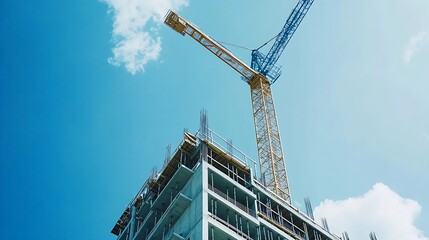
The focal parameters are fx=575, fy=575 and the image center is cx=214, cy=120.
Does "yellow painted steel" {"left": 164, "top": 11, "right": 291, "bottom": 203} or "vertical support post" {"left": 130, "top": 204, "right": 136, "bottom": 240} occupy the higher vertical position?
"yellow painted steel" {"left": 164, "top": 11, "right": 291, "bottom": 203}

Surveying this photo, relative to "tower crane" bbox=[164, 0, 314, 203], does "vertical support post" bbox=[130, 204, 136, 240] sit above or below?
below

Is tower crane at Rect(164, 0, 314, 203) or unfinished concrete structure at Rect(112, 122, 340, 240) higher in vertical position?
tower crane at Rect(164, 0, 314, 203)

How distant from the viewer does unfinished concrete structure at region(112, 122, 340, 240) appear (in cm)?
4622

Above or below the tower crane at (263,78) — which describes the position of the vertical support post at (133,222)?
below

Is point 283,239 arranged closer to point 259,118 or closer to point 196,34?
point 259,118

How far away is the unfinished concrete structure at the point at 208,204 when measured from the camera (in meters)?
46.2

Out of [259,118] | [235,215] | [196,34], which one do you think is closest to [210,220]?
[235,215]

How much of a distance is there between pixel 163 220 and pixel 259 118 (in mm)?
35425

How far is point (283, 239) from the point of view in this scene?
51.2 m

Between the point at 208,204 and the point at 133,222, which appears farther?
the point at 133,222

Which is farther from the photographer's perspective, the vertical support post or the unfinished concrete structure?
the vertical support post

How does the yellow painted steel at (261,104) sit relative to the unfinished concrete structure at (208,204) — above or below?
above

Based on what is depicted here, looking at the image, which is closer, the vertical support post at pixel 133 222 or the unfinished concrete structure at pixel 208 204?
the unfinished concrete structure at pixel 208 204

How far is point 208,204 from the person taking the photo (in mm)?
46781
